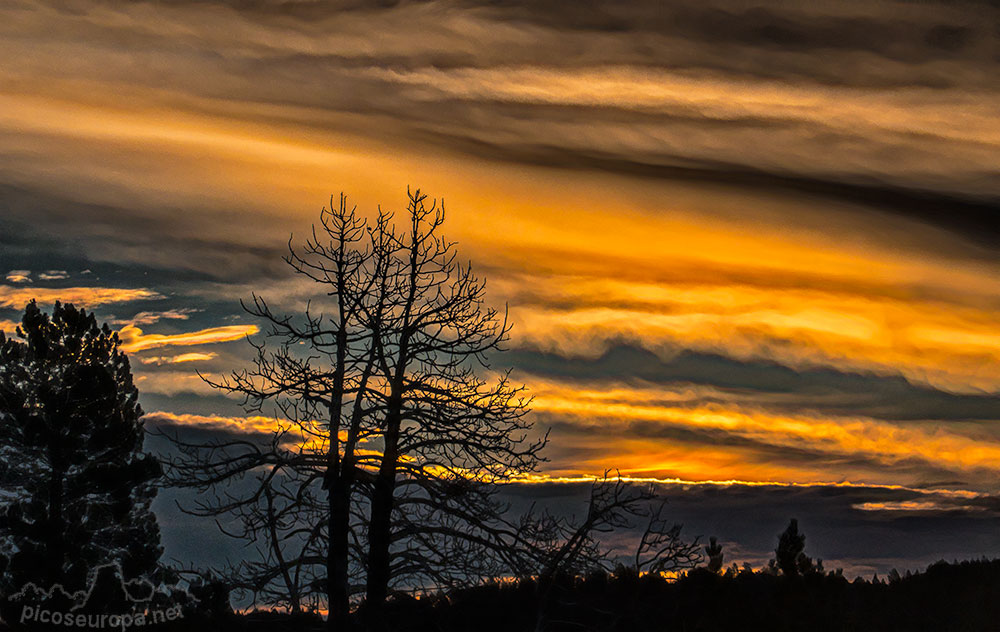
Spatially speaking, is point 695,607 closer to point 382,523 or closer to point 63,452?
point 382,523

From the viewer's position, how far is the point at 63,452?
38406 millimetres

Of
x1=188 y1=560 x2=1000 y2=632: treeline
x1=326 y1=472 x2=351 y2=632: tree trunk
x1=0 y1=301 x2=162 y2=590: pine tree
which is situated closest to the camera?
x1=326 y1=472 x2=351 y2=632: tree trunk

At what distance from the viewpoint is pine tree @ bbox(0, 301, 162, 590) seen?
37.9m

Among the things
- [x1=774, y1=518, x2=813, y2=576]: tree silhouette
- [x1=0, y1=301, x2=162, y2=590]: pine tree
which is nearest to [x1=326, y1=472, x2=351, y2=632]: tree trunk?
[x1=0, y1=301, x2=162, y2=590]: pine tree

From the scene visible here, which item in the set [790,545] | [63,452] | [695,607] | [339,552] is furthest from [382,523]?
[790,545]

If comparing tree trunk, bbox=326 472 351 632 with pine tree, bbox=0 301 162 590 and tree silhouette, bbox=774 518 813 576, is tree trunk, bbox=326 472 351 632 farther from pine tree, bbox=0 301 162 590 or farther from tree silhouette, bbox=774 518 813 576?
tree silhouette, bbox=774 518 813 576

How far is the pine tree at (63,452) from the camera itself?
37938 millimetres

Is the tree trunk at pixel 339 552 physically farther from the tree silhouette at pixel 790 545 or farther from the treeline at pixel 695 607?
the tree silhouette at pixel 790 545

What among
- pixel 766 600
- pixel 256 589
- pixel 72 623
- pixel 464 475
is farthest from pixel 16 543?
pixel 766 600

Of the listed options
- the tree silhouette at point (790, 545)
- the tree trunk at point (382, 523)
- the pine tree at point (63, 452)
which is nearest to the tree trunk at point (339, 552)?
the tree trunk at point (382, 523)

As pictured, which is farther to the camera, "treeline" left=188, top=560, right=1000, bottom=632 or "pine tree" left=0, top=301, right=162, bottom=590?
"pine tree" left=0, top=301, right=162, bottom=590

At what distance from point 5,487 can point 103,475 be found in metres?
4.01

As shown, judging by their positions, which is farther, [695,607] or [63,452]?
[63,452]

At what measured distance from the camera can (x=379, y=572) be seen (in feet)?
59.9
